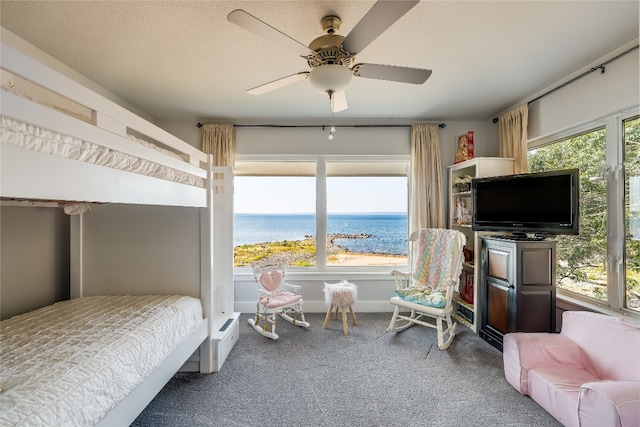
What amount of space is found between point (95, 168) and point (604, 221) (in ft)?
11.3

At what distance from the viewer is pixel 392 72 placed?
1868 millimetres

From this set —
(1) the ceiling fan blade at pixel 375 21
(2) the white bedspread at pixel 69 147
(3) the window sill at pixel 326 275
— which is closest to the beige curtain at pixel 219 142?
(3) the window sill at pixel 326 275

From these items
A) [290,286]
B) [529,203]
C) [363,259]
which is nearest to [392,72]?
[529,203]

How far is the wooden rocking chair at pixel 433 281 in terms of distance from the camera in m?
2.89

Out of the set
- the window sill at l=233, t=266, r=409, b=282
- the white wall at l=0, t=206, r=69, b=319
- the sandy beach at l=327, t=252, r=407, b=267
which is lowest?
Answer: the window sill at l=233, t=266, r=409, b=282

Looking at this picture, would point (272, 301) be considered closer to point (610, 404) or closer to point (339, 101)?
point (339, 101)

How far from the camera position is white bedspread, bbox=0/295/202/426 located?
3.34ft

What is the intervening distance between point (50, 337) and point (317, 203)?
2.89 m

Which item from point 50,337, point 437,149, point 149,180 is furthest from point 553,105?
point 50,337

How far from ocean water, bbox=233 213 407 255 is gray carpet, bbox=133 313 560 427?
4.79 feet

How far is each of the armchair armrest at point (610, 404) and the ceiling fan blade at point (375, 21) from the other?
2012 mm

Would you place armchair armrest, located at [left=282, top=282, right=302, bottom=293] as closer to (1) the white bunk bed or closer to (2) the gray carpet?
(2) the gray carpet

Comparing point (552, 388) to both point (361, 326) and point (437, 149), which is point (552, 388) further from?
point (437, 149)

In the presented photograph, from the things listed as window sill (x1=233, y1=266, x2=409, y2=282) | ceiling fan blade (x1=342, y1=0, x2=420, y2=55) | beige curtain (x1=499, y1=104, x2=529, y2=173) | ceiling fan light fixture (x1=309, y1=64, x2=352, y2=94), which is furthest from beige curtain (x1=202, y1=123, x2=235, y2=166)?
beige curtain (x1=499, y1=104, x2=529, y2=173)
